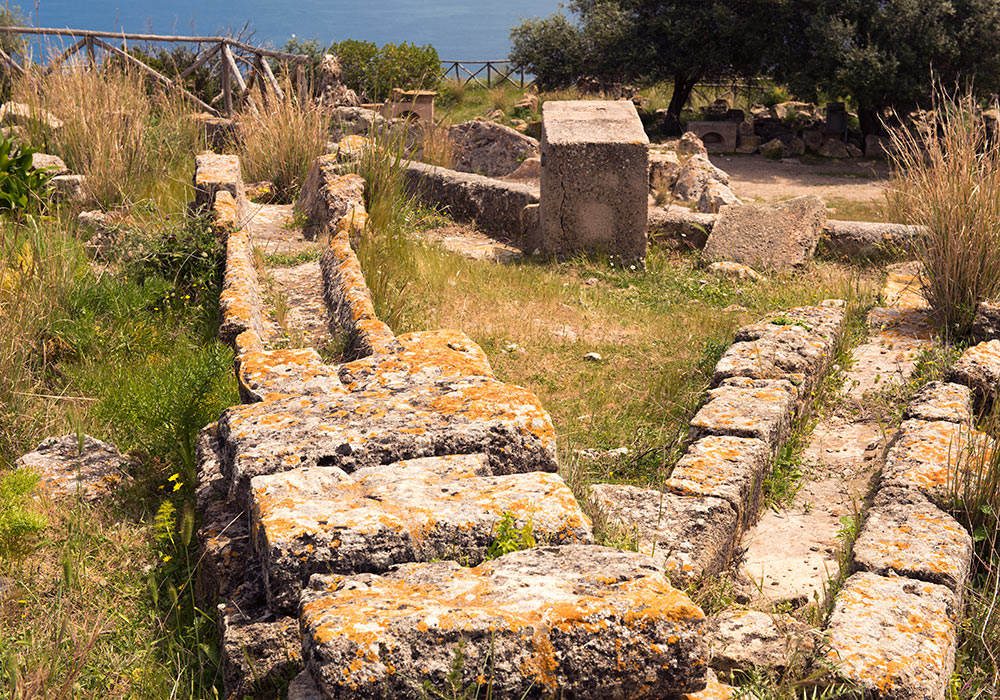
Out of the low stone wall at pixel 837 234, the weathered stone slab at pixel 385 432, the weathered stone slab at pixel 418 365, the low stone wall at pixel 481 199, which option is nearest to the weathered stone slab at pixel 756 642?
the weathered stone slab at pixel 385 432

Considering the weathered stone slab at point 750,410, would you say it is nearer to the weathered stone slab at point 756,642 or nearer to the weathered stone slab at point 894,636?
the weathered stone slab at point 894,636

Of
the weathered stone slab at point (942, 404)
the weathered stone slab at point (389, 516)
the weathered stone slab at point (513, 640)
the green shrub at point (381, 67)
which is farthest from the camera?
the green shrub at point (381, 67)

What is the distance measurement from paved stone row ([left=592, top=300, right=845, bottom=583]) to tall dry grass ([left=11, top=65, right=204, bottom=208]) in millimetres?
5457

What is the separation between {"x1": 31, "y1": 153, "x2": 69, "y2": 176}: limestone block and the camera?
8648mm

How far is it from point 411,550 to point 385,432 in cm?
66

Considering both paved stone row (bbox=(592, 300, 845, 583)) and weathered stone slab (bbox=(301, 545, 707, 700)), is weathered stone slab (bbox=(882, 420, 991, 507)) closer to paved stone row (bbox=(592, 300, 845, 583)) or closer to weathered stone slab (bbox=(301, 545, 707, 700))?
paved stone row (bbox=(592, 300, 845, 583))

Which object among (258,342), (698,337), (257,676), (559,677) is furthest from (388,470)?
(698,337)

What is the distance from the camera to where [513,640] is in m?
2.36

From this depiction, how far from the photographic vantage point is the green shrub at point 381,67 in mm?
18156

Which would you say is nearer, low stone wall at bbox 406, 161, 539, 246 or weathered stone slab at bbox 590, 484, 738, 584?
weathered stone slab at bbox 590, 484, 738, 584

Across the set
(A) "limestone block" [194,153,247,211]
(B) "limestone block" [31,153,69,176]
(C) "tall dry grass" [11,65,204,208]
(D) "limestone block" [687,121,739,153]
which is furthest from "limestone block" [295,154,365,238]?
(D) "limestone block" [687,121,739,153]

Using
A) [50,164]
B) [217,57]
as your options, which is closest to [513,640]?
[50,164]

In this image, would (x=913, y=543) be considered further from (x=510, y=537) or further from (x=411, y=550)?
(x=411, y=550)

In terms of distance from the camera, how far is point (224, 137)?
450 inches
